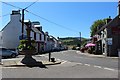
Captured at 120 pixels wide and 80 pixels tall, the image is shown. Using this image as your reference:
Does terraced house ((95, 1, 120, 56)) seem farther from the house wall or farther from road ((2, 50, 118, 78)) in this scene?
road ((2, 50, 118, 78))

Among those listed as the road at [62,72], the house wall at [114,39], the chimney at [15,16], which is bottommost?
the road at [62,72]

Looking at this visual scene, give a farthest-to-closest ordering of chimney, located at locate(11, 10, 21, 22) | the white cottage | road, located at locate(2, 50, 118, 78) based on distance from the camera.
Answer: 1. the white cottage
2. chimney, located at locate(11, 10, 21, 22)
3. road, located at locate(2, 50, 118, 78)

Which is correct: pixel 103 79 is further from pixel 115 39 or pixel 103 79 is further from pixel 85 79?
pixel 115 39

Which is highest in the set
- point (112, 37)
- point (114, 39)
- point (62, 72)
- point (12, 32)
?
point (12, 32)

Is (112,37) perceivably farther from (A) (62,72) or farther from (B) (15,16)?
(A) (62,72)

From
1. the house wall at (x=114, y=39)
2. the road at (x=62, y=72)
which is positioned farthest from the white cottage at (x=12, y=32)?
the road at (x=62, y=72)

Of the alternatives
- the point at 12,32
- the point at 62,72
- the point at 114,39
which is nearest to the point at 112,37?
the point at 114,39

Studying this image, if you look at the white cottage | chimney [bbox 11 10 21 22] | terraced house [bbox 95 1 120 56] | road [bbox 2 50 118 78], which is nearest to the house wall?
terraced house [bbox 95 1 120 56]

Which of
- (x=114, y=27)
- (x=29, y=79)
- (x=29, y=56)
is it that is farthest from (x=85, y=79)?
(x=114, y=27)

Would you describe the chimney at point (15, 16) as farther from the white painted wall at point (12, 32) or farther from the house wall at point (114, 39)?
the house wall at point (114, 39)

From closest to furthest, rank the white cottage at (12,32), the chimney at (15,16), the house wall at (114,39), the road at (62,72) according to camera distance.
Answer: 1. the road at (62,72)
2. the house wall at (114,39)
3. the chimney at (15,16)
4. the white cottage at (12,32)

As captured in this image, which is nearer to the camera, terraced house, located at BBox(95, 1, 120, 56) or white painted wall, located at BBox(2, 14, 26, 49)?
terraced house, located at BBox(95, 1, 120, 56)

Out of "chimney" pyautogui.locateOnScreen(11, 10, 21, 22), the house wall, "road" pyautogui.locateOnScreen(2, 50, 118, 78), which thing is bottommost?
"road" pyautogui.locateOnScreen(2, 50, 118, 78)

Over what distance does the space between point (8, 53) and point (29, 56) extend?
55.4 feet
